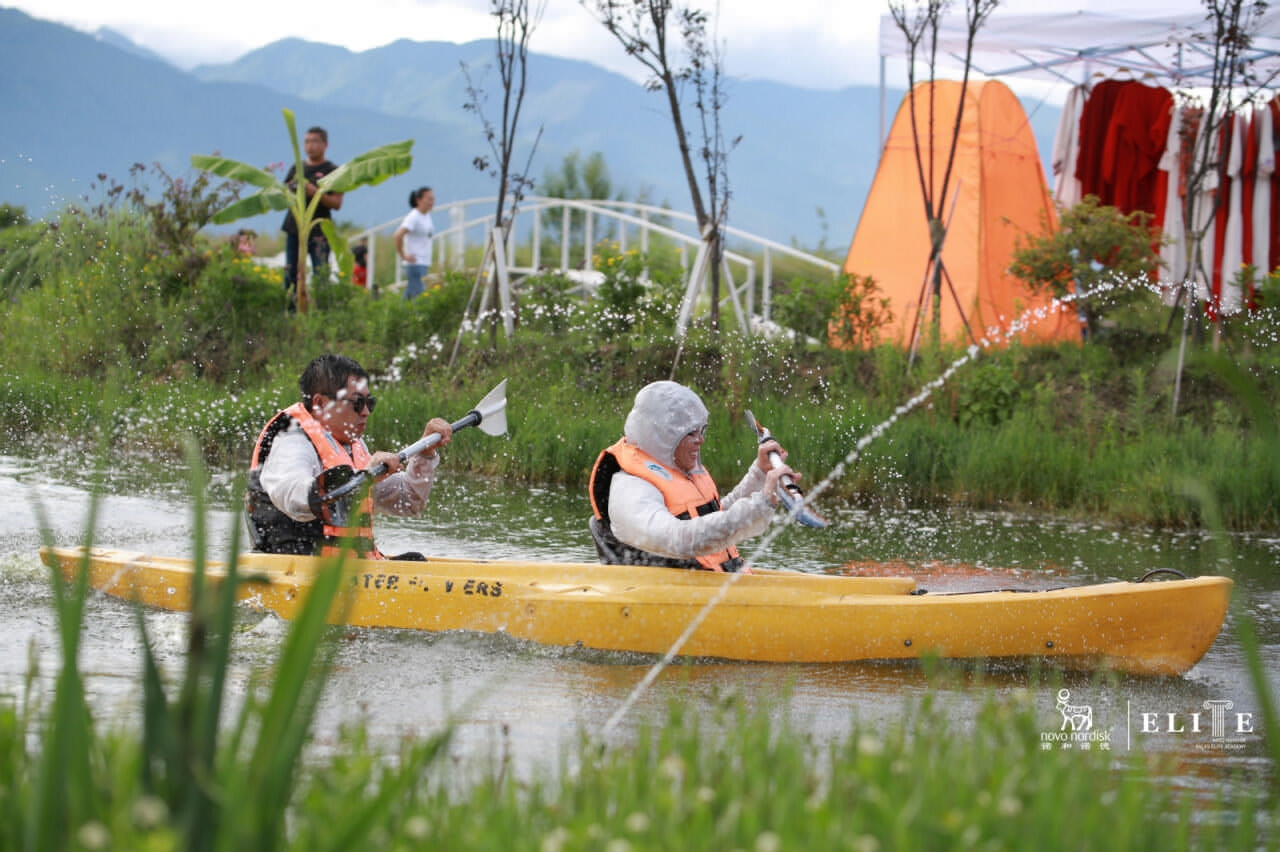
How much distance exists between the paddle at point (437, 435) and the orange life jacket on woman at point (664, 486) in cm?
65

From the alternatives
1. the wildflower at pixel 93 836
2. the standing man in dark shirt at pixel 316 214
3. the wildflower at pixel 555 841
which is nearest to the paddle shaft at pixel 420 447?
the wildflower at pixel 555 841

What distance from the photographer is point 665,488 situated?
4.90m

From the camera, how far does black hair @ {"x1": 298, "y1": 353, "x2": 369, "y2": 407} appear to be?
16.9 feet

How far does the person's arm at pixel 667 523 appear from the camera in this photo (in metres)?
4.57

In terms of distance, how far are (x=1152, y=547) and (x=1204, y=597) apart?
10.0ft

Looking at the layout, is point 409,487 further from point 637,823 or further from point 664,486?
point 637,823

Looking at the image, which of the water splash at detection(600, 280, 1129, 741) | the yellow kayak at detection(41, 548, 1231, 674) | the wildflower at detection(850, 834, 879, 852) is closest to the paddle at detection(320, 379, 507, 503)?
the yellow kayak at detection(41, 548, 1231, 674)

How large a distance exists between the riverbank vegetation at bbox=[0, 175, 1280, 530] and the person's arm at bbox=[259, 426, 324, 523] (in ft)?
14.0

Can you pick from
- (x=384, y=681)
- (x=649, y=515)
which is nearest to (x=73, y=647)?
(x=384, y=681)

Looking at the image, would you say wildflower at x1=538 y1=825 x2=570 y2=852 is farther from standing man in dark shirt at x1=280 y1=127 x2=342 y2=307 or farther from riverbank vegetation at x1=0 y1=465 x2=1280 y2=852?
standing man in dark shirt at x1=280 y1=127 x2=342 y2=307

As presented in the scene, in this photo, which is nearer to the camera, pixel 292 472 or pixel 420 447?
pixel 292 472

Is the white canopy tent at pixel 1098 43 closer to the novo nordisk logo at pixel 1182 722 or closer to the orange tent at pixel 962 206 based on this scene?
the orange tent at pixel 962 206

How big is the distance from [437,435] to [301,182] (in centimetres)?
734

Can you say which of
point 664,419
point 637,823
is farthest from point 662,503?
point 637,823
